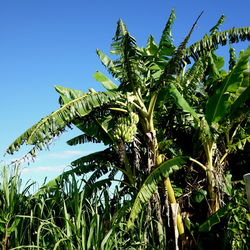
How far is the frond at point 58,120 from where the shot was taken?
4434mm

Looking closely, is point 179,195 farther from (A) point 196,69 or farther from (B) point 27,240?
(B) point 27,240

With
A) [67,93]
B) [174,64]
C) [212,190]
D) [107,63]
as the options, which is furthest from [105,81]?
[212,190]

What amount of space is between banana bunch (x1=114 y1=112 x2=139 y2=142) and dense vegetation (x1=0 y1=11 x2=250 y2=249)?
14 millimetres

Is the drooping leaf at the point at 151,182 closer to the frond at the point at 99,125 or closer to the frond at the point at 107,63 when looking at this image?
the frond at the point at 99,125

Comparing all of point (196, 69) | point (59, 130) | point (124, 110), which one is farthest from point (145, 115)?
point (196, 69)

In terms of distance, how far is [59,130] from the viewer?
4.87 m

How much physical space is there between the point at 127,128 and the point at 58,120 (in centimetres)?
96

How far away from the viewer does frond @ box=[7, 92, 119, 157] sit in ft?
14.5

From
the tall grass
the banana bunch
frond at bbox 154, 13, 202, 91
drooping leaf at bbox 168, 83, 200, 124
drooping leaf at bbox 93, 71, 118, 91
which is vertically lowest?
the tall grass

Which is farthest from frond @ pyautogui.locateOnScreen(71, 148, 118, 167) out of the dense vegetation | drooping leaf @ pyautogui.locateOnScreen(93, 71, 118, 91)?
drooping leaf @ pyautogui.locateOnScreen(93, 71, 118, 91)

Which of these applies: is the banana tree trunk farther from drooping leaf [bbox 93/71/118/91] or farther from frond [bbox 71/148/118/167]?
drooping leaf [bbox 93/71/118/91]

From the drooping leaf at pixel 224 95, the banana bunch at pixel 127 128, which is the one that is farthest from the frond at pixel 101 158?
the drooping leaf at pixel 224 95

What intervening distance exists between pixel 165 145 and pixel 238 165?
2.41m

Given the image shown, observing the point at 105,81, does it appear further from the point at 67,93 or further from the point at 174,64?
the point at 174,64
